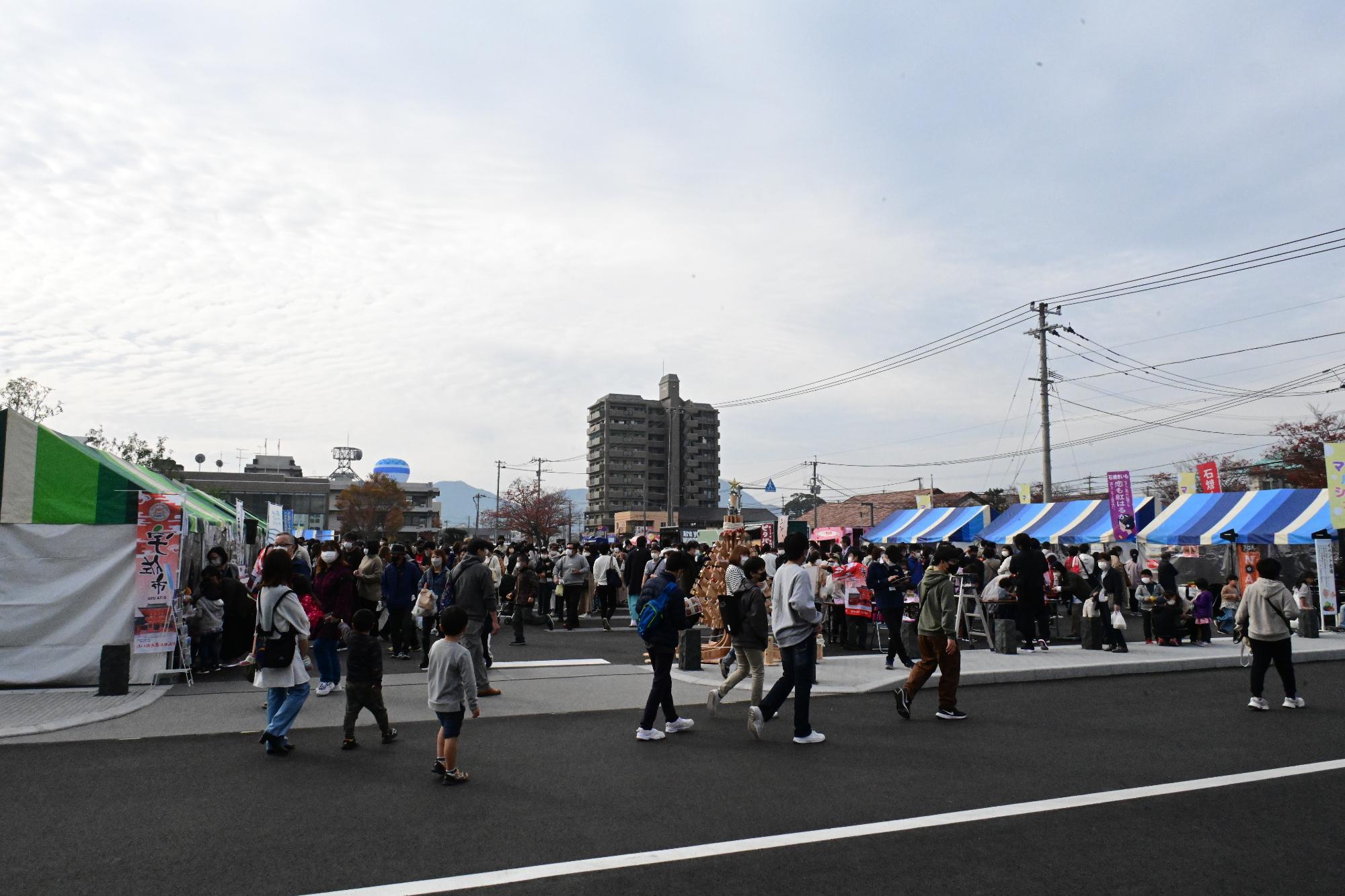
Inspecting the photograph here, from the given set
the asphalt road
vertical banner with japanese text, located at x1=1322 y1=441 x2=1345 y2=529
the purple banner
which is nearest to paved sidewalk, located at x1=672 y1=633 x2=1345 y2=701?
the asphalt road

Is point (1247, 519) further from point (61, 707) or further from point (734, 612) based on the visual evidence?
point (61, 707)

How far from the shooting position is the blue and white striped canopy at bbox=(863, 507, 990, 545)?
31.5 metres

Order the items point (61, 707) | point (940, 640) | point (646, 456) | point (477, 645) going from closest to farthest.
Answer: point (940, 640) → point (61, 707) → point (477, 645) → point (646, 456)

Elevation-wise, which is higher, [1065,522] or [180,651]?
[1065,522]

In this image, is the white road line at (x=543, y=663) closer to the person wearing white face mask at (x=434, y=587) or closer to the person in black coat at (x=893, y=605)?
the person wearing white face mask at (x=434, y=587)

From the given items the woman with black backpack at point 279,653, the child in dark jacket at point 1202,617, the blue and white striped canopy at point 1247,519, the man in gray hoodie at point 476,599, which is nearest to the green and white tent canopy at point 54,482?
the man in gray hoodie at point 476,599

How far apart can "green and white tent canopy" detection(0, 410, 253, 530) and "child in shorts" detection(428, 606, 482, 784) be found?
A: 6.59 m

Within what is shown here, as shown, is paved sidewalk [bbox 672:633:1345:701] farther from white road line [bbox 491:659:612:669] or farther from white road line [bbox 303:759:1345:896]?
white road line [bbox 303:759:1345:896]

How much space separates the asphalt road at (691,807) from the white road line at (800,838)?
3.7 inches

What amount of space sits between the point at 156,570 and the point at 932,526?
92.0 ft

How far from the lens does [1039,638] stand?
1421 cm

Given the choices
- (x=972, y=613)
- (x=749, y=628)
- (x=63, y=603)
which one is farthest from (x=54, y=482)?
(x=972, y=613)

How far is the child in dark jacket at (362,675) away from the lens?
738 centimetres

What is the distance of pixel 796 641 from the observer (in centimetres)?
780
